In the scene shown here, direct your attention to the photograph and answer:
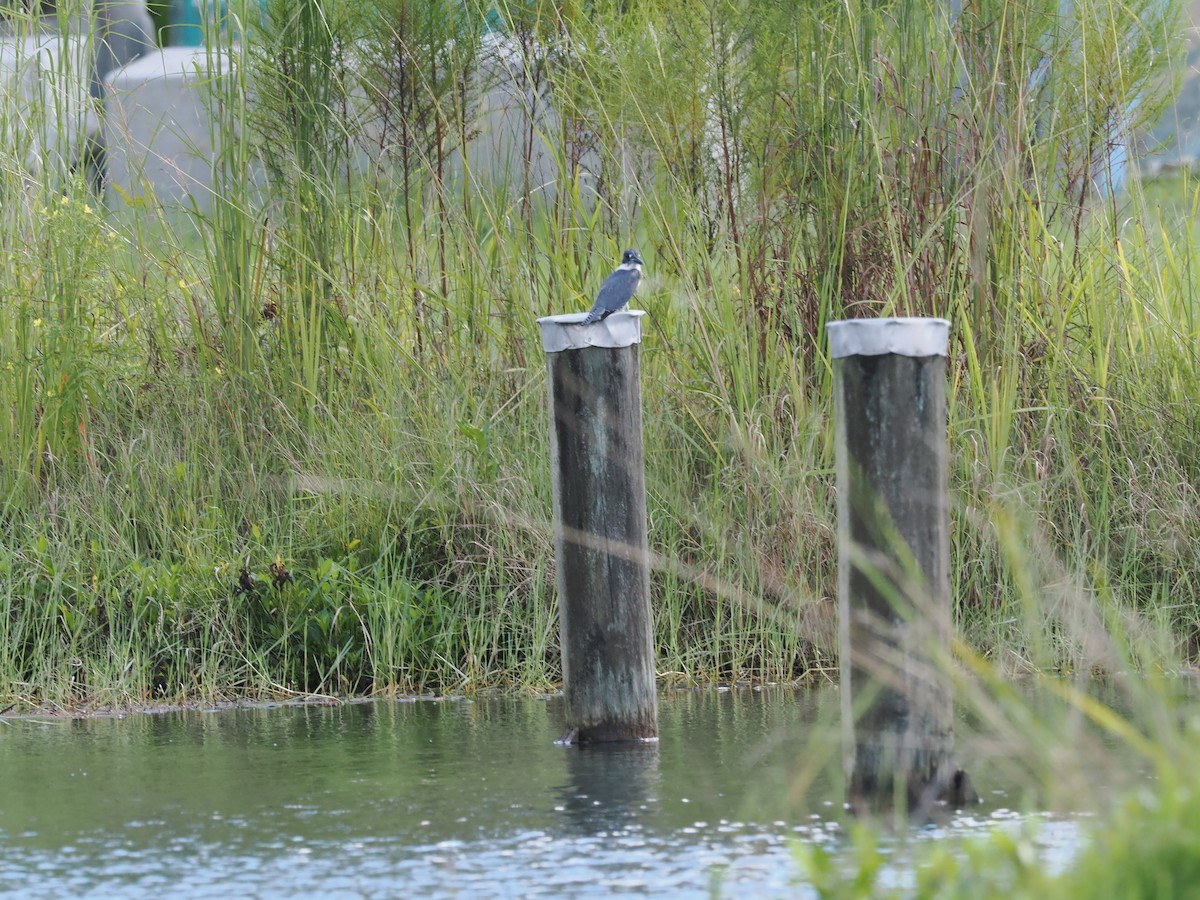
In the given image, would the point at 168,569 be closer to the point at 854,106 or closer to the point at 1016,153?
the point at 854,106

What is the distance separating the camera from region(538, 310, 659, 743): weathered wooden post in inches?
171

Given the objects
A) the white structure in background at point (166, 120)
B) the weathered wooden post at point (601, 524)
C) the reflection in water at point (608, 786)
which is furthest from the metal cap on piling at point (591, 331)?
the white structure in background at point (166, 120)

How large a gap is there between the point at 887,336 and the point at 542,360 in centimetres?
247

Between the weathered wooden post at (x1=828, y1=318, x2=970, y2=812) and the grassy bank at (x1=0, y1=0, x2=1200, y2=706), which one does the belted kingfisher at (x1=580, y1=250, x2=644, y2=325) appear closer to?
the weathered wooden post at (x1=828, y1=318, x2=970, y2=812)

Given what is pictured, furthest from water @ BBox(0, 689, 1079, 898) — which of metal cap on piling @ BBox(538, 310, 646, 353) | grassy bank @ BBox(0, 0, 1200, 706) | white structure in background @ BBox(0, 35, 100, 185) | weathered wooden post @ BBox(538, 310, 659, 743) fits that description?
white structure in background @ BBox(0, 35, 100, 185)

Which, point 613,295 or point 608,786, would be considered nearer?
point 608,786

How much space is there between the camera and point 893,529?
3.49m

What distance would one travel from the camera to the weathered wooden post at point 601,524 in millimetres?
4340

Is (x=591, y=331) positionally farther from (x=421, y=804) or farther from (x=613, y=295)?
(x=421, y=804)

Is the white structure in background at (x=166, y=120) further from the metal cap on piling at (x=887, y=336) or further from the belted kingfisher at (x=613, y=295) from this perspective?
→ the metal cap on piling at (x=887, y=336)

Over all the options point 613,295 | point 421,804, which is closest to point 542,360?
point 613,295

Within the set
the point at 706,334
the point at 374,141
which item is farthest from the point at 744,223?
the point at 374,141

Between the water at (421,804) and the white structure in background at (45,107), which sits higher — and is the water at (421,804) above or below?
below

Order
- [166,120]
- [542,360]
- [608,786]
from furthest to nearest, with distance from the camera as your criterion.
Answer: [166,120] < [542,360] < [608,786]
